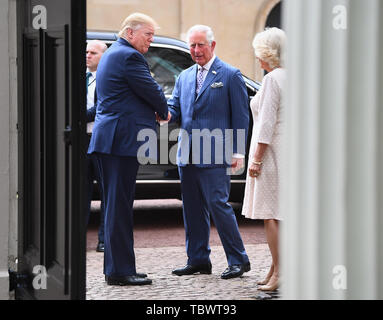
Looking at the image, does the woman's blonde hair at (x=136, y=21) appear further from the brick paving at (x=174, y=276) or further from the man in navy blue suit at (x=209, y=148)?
the brick paving at (x=174, y=276)

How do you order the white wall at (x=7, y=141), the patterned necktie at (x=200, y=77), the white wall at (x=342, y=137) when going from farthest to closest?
the patterned necktie at (x=200, y=77), the white wall at (x=7, y=141), the white wall at (x=342, y=137)

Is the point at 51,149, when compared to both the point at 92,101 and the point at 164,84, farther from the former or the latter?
the point at 164,84

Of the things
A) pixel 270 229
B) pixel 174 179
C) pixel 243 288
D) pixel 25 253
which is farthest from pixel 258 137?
pixel 174 179

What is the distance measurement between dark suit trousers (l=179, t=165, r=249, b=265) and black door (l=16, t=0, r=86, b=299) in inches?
66.8

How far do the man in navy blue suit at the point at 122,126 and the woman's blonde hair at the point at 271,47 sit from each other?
2.66 feet

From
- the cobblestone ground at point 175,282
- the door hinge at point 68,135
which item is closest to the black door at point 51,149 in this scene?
the door hinge at point 68,135

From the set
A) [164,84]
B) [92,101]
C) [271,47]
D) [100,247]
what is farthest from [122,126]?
[164,84]

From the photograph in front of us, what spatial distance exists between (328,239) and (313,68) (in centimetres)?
45

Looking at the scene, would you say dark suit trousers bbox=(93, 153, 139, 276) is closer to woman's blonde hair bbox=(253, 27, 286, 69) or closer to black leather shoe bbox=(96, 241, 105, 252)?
woman's blonde hair bbox=(253, 27, 286, 69)

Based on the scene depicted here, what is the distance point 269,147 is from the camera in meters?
5.83

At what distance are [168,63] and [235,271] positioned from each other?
3.19 metres

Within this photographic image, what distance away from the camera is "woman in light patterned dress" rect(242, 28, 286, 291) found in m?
5.78

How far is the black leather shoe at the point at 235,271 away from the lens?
6375 mm

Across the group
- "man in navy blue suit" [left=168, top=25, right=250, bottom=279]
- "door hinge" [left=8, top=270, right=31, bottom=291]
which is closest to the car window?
"man in navy blue suit" [left=168, top=25, right=250, bottom=279]
